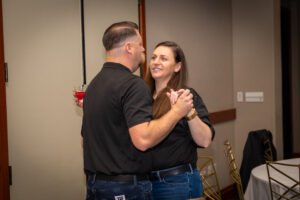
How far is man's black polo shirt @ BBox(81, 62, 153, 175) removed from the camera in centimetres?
137

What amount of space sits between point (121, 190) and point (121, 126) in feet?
0.92

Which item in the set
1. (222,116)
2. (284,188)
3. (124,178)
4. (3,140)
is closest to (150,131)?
(124,178)

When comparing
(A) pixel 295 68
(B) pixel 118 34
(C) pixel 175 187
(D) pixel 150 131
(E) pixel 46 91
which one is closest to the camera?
(D) pixel 150 131

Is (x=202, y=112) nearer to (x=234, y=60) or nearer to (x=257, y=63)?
(x=257, y=63)

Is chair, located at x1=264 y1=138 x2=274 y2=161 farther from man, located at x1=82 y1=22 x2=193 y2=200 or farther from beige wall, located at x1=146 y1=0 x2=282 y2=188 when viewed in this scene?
man, located at x1=82 y1=22 x2=193 y2=200

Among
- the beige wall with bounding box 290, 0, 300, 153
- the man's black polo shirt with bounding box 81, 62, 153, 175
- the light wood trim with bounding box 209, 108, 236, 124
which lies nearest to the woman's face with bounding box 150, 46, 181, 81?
the man's black polo shirt with bounding box 81, 62, 153, 175

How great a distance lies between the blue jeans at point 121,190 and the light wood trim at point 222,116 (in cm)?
264

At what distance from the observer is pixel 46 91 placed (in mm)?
2445

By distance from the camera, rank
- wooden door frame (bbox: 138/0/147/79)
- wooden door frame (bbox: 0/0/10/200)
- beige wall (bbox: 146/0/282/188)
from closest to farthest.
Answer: wooden door frame (bbox: 0/0/10/200), wooden door frame (bbox: 138/0/147/79), beige wall (bbox: 146/0/282/188)

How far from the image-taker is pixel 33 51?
2377 mm

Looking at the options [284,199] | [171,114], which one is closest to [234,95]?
[284,199]

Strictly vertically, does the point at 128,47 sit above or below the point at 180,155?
above

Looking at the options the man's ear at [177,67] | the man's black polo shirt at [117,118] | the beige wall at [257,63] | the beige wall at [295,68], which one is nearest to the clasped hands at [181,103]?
the man's black polo shirt at [117,118]

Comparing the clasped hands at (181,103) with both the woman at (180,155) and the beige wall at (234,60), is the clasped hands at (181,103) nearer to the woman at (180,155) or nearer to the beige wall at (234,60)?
the woman at (180,155)
